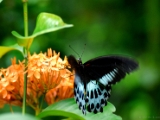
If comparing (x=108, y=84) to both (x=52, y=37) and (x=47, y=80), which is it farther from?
(x=52, y=37)

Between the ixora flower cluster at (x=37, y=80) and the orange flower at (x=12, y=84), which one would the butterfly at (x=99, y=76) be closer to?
the ixora flower cluster at (x=37, y=80)

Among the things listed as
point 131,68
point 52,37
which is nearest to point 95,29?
point 52,37

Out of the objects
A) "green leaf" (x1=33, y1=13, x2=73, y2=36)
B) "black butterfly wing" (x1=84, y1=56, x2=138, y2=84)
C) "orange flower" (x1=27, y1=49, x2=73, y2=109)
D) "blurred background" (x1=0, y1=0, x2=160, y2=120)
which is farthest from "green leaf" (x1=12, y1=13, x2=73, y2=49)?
"blurred background" (x1=0, y1=0, x2=160, y2=120)

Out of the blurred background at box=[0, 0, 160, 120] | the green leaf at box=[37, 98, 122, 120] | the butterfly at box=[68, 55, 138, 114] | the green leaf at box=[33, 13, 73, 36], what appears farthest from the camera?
the blurred background at box=[0, 0, 160, 120]

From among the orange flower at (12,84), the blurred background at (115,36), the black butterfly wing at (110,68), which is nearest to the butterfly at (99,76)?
the black butterfly wing at (110,68)

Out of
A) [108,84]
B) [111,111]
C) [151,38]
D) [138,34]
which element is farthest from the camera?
[138,34]

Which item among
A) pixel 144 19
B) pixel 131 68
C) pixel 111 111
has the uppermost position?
pixel 144 19

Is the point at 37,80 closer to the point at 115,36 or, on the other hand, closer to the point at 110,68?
the point at 110,68

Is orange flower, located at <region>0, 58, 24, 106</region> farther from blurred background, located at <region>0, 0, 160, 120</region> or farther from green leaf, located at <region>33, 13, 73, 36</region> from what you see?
blurred background, located at <region>0, 0, 160, 120</region>
